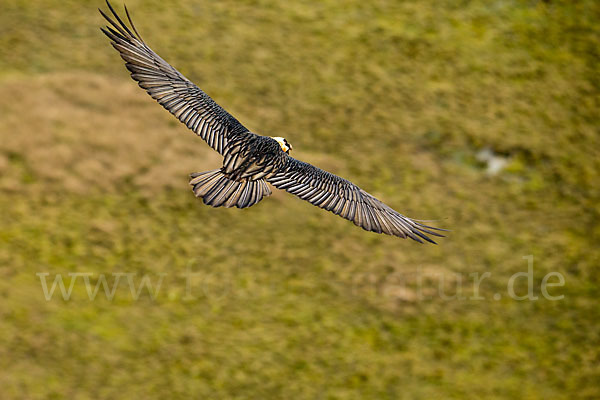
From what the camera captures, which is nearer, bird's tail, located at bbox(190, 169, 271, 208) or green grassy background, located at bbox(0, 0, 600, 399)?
bird's tail, located at bbox(190, 169, 271, 208)

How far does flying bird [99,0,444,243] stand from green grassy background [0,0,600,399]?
321 inches

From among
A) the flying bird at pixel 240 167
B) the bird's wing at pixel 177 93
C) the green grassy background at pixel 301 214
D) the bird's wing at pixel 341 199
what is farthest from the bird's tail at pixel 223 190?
the green grassy background at pixel 301 214

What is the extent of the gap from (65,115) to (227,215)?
583cm

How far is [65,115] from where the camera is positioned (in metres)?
19.4

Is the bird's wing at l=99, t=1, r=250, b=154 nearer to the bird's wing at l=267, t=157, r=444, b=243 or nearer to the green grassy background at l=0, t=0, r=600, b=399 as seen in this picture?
the bird's wing at l=267, t=157, r=444, b=243

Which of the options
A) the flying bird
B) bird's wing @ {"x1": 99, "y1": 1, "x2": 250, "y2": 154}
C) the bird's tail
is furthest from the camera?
bird's wing @ {"x1": 99, "y1": 1, "x2": 250, "y2": 154}

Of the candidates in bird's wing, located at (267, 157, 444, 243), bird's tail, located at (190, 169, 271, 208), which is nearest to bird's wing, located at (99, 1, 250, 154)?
bird's tail, located at (190, 169, 271, 208)

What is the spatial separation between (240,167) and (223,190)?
1.37ft

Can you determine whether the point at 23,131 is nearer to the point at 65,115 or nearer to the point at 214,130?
the point at 65,115

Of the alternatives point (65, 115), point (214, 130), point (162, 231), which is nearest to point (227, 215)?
point (162, 231)

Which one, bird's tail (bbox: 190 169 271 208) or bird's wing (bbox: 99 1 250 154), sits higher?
bird's wing (bbox: 99 1 250 154)

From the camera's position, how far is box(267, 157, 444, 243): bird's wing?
9867 millimetres

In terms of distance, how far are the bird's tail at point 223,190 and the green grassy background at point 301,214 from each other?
8442 mm

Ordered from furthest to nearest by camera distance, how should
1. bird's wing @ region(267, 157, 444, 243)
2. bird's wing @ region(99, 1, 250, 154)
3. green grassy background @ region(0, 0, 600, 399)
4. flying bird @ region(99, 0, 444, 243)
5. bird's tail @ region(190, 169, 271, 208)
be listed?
green grassy background @ region(0, 0, 600, 399) < bird's wing @ region(267, 157, 444, 243) < bird's wing @ region(99, 1, 250, 154) < flying bird @ region(99, 0, 444, 243) < bird's tail @ region(190, 169, 271, 208)
